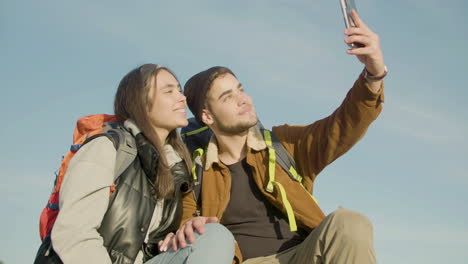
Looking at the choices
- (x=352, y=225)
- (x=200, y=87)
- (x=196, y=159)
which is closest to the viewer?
(x=352, y=225)

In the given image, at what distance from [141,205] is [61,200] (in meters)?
0.68

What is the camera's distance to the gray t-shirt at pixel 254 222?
4.75 meters

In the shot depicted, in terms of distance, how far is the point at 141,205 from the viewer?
4.19 metres

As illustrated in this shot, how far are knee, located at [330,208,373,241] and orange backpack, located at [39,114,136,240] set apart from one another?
185cm

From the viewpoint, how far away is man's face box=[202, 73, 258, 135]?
5.57m

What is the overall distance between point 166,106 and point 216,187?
101 cm

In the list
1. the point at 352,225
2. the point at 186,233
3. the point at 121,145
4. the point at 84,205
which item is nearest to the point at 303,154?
the point at 352,225

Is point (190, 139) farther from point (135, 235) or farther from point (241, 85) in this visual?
point (135, 235)

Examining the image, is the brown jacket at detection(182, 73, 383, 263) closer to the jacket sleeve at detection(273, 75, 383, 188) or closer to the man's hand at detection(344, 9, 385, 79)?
the jacket sleeve at detection(273, 75, 383, 188)

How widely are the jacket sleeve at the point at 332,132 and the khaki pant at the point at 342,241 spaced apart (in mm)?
1011

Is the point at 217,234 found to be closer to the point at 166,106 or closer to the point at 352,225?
the point at 352,225

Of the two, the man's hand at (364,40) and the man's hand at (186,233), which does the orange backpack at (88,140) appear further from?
the man's hand at (364,40)

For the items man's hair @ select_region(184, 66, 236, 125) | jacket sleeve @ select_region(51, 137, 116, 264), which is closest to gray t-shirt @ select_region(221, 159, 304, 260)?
man's hair @ select_region(184, 66, 236, 125)

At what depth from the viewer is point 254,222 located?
16.2 feet
